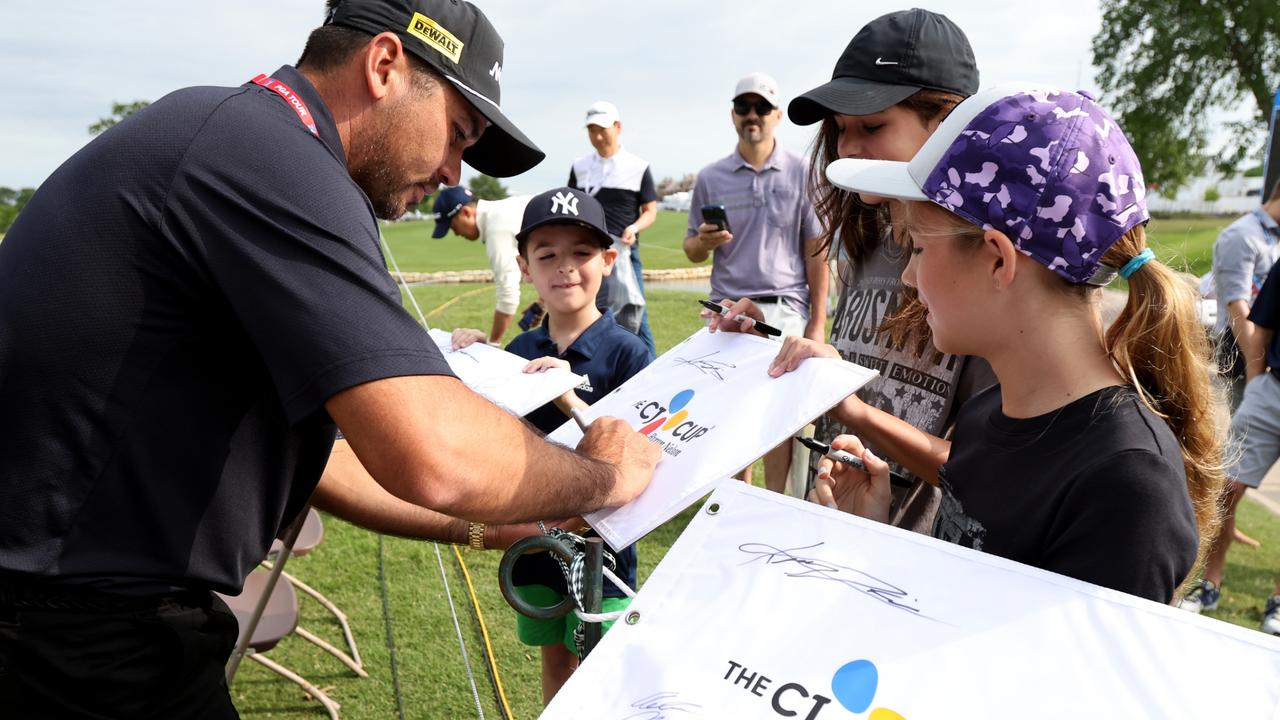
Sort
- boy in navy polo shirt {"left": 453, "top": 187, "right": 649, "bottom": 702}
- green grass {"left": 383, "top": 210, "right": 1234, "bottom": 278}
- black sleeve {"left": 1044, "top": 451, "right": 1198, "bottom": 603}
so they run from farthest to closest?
1. green grass {"left": 383, "top": 210, "right": 1234, "bottom": 278}
2. boy in navy polo shirt {"left": 453, "top": 187, "right": 649, "bottom": 702}
3. black sleeve {"left": 1044, "top": 451, "right": 1198, "bottom": 603}

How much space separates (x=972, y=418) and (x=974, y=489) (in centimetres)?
21

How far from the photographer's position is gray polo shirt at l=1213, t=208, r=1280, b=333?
458 cm

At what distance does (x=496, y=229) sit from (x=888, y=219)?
6.50 metres

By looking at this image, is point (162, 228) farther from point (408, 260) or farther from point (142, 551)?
point (408, 260)

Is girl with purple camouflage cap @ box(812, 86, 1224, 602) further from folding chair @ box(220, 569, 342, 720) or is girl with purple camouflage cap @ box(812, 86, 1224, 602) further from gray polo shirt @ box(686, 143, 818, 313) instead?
gray polo shirt @ box(686, 143, 818, 313)

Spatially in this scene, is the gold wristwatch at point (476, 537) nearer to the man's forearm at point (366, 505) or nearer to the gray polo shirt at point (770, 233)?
the man's forearm at point (366, 505)

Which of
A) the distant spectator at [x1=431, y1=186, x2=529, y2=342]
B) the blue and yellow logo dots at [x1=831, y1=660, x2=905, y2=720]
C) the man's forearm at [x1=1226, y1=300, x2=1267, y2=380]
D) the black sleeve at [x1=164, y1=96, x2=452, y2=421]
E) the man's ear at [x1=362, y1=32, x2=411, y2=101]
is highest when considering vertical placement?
the man's ear at [x1=362, y1=32, x2=411, y2=101]

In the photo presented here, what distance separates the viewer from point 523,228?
3045 mm

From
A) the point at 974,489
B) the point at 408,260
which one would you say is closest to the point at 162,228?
the point at 974,489

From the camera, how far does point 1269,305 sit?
4.15m

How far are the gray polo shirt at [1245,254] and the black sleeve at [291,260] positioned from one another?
189 inches

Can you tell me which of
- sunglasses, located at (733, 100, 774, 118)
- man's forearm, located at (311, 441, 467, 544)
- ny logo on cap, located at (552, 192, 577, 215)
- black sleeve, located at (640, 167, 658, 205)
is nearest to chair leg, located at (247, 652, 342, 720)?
man's forearm, located at (311, 441, 467, 544)

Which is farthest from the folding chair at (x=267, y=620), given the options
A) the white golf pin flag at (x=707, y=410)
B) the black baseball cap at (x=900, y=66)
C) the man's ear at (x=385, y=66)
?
the black baseball cap at (x=900, y=66)

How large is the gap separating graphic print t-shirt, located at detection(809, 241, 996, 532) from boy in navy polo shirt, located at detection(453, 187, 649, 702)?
0.80 meters
